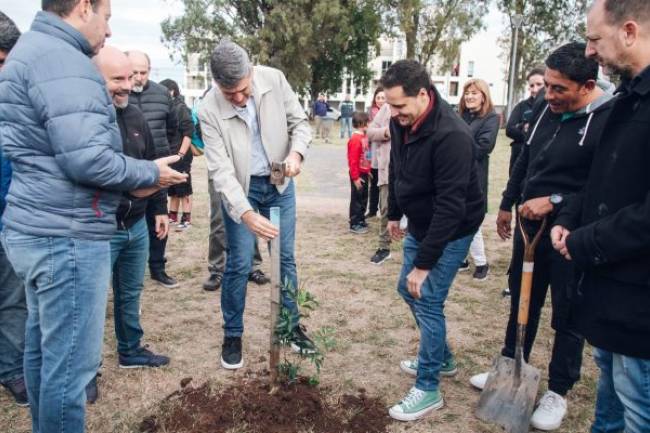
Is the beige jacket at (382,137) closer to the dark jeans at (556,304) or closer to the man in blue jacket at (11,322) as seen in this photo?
the dark jeans at (556,304)

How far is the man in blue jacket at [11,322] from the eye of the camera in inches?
119

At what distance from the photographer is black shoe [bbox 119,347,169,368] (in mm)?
3641

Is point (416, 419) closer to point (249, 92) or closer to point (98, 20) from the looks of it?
point (249, 92)

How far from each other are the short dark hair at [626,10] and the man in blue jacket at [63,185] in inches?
73.2

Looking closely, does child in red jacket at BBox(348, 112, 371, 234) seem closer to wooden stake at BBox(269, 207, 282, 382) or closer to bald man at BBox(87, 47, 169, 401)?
bald man at BBox(87, 47, 169, 401)

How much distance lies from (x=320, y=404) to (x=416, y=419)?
564mm

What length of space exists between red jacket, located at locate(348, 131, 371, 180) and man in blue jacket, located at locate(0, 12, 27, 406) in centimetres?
475

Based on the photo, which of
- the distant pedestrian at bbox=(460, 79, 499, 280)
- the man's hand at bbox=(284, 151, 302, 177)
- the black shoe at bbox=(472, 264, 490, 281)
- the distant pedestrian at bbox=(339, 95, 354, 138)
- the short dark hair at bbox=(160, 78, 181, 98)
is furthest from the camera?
the distant pedestrian at bbox=(339, 95, 354, 138)

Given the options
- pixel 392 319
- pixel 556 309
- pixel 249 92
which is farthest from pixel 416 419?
pixel 249 92

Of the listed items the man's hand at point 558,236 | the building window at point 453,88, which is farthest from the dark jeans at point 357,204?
the building window at point 453,88

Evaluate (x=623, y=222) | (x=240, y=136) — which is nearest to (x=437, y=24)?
(x=240, y=136)

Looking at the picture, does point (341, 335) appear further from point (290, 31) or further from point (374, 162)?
point (290, 31)

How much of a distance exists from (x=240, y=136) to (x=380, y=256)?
3.13 meters


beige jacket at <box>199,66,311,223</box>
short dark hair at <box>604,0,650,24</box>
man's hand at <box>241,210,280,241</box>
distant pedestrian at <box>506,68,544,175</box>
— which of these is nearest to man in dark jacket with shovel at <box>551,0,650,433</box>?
short dark hair at <box>604,0,650,24</box>
